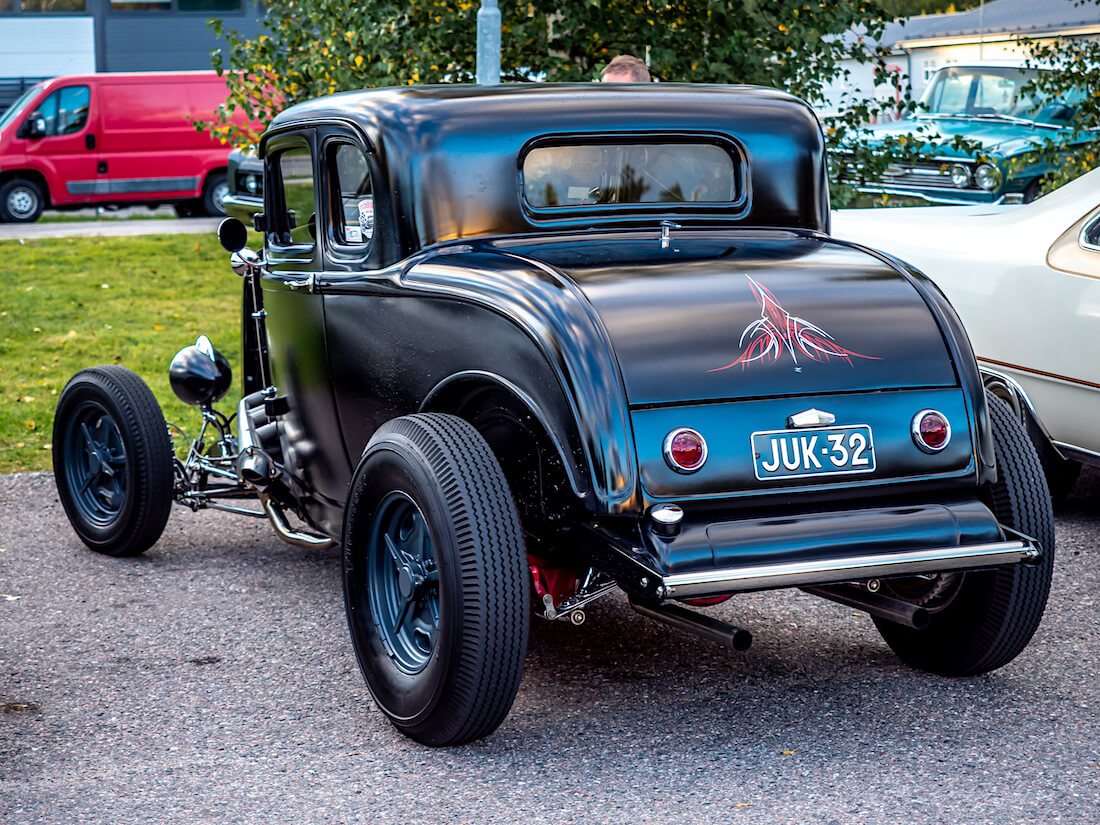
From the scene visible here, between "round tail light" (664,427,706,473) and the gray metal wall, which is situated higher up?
the gray metal wall

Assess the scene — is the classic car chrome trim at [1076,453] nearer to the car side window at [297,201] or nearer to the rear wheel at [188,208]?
the car side window at [297,201]

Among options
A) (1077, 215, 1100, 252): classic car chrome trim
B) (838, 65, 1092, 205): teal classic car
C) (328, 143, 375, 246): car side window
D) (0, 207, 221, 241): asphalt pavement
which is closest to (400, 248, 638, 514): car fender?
(328, 143, 375, 246): car side window

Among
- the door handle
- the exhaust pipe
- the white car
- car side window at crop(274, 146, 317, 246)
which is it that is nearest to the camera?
the exhaust pipe

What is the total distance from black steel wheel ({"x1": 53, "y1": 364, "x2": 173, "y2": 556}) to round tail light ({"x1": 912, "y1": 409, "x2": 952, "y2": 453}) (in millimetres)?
3006

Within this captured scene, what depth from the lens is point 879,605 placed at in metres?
4.10

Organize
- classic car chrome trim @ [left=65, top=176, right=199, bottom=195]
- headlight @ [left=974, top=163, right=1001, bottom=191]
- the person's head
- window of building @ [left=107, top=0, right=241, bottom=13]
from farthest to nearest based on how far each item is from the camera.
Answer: window of building @ [left=107, top=0, right=241, bottom=13]
classic car chrome trim @ [left=65, top=176, right=199, bottom=195]
headlight @ [left=974, top=163, right=1001, bottom=191]
the person's head

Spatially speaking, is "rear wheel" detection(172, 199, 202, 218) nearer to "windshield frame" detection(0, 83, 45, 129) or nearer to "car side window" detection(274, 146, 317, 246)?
"windshield frame" detection(0, 83, 45, 129)

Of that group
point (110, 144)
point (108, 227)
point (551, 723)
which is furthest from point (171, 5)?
point (551, 723)

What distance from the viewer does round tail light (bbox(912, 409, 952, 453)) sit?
12.5 ft

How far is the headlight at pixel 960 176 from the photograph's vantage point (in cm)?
1302

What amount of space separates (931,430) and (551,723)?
134 cm

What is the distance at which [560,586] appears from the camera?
4.29 metres

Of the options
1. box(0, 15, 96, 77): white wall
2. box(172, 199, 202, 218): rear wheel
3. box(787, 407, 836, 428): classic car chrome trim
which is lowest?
box(172, 199, 202, 218): rear wheel

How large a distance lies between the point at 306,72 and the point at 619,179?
17.5 ft
